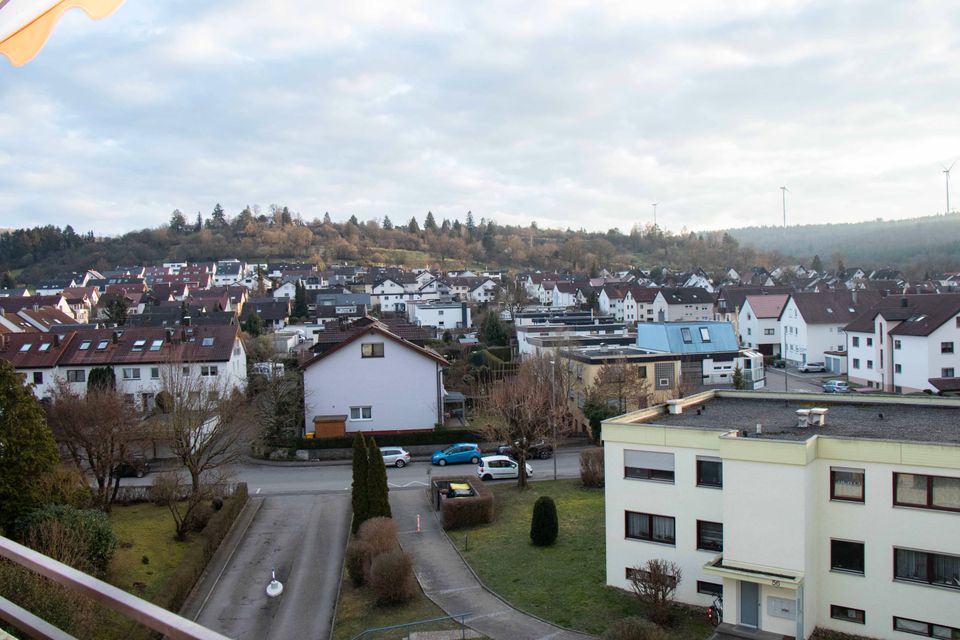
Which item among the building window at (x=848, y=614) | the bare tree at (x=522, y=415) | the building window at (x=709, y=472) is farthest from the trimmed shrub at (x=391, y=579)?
the bare tree at (x=522, y=415)

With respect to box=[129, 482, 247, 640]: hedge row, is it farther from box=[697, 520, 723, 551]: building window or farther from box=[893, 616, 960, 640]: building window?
box=[893, 616, 960, 640]: building window

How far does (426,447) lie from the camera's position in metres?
32.3

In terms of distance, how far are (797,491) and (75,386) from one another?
34552 mm

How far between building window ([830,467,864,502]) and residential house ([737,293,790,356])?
47.9 meters

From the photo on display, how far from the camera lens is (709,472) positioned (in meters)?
15.7

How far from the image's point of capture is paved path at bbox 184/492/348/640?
631 inches

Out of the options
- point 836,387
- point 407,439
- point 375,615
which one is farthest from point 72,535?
point 836,387

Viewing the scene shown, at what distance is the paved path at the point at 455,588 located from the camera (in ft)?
48.6

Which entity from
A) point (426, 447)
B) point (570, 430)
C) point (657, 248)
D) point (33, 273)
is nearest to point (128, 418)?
point (426, 447)

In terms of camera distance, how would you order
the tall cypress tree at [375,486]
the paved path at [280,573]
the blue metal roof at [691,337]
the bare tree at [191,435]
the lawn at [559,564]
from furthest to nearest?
the blue metal roof at [691,337], the bare tree at [191,435], the tall cypress tree at [375,486], the paved path at [280,573], the lawn at [559,564]

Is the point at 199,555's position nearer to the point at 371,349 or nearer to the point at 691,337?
the point at 371,349

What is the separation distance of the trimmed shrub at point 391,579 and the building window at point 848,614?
8712 millimetres

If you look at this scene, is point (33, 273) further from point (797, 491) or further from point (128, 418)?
point (797, 491)

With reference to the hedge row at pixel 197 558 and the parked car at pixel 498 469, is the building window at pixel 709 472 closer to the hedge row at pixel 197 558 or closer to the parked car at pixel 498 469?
the hedge row at pixel 197 558
